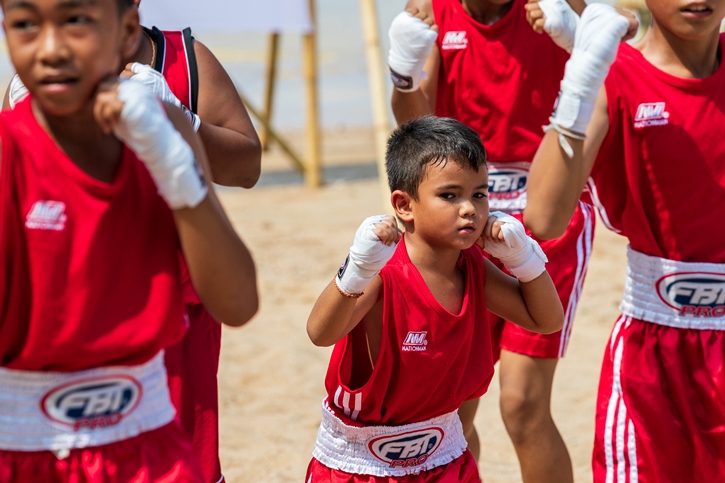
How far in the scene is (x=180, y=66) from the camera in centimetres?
304

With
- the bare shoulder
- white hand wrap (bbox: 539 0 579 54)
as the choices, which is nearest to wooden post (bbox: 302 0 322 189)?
the bare shoulder

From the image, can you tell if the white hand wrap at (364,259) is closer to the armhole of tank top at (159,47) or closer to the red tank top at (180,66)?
the red tank top at (180,66)

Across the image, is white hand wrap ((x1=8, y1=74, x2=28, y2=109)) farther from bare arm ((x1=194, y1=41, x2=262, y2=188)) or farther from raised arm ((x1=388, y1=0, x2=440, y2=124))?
raised arm ((x1=388, y1=0, x2=440, y2=124))

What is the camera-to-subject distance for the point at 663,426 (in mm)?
3221

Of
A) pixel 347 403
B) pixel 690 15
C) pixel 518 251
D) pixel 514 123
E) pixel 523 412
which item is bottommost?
pixel 523 412

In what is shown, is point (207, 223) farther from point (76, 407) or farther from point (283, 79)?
point (283, 79)

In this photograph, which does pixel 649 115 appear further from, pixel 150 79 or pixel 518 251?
pixel 150 79

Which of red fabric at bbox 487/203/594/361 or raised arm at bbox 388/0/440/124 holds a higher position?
raised arm at bbox 388/0/440/124

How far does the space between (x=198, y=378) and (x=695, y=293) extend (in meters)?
1.51

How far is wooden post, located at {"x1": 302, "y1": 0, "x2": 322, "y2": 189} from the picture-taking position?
398 inches

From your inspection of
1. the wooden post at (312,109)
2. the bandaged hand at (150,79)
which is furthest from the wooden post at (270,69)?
the bandaged hand at (150,79)

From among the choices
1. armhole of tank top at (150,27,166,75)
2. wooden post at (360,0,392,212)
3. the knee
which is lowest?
wooden post at (360,0,392,212)

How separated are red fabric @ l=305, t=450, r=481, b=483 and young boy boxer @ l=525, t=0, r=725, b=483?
1.50ft

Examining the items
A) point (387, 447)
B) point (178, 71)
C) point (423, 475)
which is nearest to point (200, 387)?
point (387, 447)
